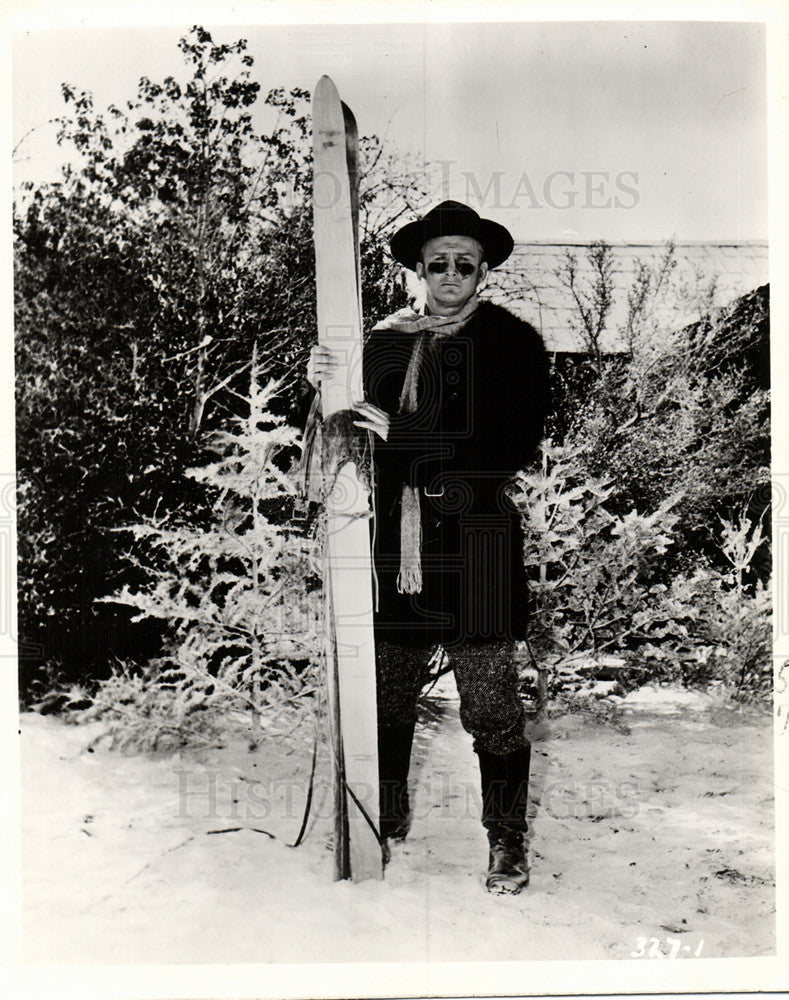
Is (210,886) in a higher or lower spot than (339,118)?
lower

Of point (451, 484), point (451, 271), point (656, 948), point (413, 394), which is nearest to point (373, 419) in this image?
point (413, 394)

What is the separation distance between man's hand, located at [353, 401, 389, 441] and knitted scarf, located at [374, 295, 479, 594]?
0.06 metres

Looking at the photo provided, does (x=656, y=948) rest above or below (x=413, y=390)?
below

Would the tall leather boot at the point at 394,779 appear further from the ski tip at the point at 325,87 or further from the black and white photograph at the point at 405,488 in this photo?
the ski tip at the point at 325,87

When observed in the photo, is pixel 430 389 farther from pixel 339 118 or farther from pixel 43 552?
pixel 43 552

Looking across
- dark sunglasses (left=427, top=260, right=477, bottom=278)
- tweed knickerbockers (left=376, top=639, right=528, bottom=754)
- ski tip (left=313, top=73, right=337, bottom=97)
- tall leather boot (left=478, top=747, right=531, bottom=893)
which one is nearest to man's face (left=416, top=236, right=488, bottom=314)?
dark sunglasses (left=427, top=260, right=477, bottom=278)

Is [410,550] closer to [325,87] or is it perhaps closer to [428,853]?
[428,853]

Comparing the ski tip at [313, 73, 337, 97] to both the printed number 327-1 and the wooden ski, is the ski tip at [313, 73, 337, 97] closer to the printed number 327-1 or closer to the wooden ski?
the wooden ski

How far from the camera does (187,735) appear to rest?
2.42 meters

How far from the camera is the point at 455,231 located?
2.37 m

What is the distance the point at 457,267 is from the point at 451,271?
20mm

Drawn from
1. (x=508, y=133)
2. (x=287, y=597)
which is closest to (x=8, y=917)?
(x=287, y=597)

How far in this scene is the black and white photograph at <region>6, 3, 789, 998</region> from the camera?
2.33 meters

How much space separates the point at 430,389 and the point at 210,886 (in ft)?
4.73
